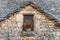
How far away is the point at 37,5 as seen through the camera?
1065cm

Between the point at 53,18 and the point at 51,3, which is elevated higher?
the point at 51,3

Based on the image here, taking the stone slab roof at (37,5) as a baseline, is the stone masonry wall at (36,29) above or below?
below

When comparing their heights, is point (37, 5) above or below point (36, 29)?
above

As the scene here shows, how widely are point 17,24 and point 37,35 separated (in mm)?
1060

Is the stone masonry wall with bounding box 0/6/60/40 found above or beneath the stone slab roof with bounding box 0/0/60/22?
beneath

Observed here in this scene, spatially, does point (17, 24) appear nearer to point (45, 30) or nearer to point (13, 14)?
point (13, 14)

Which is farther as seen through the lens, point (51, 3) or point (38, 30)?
point (51, 3)

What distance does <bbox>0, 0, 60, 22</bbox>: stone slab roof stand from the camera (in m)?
10.5

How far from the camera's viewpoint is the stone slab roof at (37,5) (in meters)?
10.5

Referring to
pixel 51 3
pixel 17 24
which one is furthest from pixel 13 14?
pixel 51 3

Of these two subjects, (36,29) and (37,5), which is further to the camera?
(37,5)

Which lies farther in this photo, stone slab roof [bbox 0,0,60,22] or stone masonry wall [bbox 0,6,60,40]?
stone slab roof [bbox 0,0,60,22]

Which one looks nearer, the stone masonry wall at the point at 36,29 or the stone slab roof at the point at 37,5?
the stone masonry wall at the point at 36,29

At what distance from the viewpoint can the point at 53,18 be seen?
1015 centimetres
